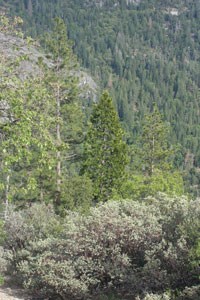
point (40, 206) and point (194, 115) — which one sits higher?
point (40, 206)

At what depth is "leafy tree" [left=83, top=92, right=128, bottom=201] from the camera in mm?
27406

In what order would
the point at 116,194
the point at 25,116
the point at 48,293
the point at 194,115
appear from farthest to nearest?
the point at 194,115, the point at 116,194, the point at 48,293, the point at 25,116

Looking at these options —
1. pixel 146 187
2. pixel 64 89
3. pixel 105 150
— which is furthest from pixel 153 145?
pixel 146 187

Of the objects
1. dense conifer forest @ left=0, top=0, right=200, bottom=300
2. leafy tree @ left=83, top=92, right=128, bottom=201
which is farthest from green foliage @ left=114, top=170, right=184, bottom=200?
leafy tree @ left=83, top=92, right=128, bottom=201

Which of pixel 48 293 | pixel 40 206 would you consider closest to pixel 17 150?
pixel 48 293

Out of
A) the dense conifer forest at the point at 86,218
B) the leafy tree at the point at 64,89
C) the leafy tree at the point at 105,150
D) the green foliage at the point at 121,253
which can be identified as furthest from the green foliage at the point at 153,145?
the green foliage at the point at 121,253

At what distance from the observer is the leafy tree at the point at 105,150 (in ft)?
89.9

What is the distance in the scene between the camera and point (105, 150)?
91.2 feet

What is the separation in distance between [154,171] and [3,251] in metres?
16.2

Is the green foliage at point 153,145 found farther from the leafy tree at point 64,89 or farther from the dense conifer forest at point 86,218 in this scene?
the dense conifer forest at point 86,218

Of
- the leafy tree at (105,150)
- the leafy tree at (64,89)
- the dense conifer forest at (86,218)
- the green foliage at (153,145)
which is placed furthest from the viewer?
the green foliage at (153,145)

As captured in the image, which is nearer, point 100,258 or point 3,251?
point 100,258

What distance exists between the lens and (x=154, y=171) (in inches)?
1302

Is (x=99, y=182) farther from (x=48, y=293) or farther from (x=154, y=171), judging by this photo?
(x=48, y=293)
